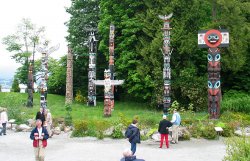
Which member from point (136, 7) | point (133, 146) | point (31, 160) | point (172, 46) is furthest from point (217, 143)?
point (136, 7)

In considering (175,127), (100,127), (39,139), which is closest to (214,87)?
(175,127)

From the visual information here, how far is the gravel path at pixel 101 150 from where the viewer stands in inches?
467

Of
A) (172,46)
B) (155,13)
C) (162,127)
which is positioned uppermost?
(155,13)

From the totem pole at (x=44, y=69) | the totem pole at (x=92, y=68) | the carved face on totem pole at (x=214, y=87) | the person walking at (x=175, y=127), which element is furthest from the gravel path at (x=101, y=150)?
the totem pole at (x=92, y=68)

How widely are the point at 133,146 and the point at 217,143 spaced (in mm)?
4855

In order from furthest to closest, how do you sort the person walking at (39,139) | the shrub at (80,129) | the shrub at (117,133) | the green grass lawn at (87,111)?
1. the green grass lawn at (87,111)
2. the shrub at (80,129)
3. the shrub at (117,133)
4. the person walking at (39,139)

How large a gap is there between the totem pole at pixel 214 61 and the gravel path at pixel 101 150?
512cm

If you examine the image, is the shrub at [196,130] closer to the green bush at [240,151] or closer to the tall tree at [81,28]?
the green bush at [240,151]

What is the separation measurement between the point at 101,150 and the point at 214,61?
10.2 m

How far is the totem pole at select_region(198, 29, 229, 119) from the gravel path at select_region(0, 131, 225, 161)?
201 inches

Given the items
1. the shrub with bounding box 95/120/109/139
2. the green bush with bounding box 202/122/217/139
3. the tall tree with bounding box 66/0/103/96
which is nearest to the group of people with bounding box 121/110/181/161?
the green bush with bounding box 202/122/217/139

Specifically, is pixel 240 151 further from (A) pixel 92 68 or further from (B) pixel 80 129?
(A) pixel 92 68

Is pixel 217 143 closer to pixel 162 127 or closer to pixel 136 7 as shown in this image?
pixel 162 127

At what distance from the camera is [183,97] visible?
26250 millimetres
